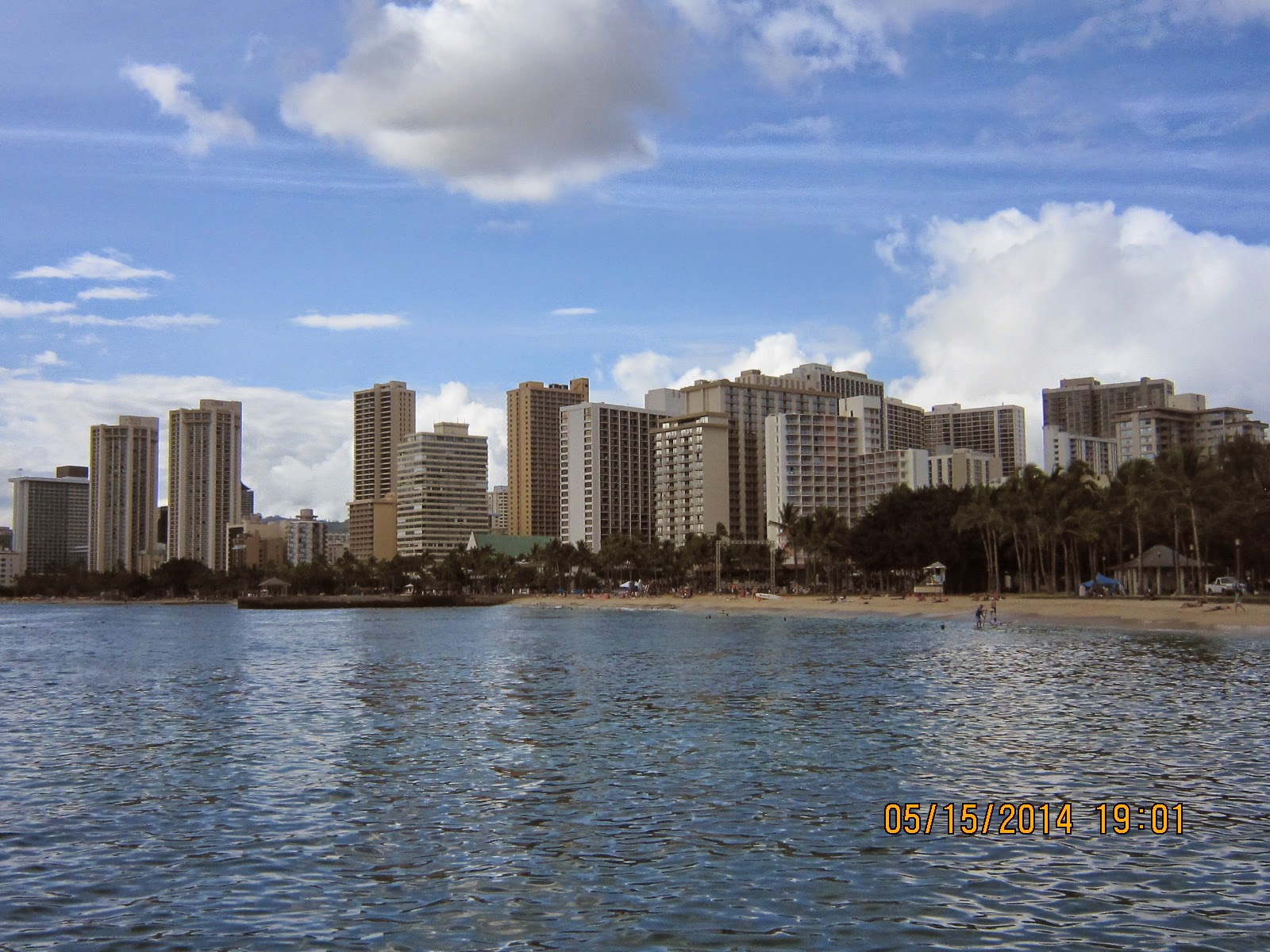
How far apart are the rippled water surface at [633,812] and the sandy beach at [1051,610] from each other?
28875mm

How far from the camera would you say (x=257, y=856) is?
16.3 meters

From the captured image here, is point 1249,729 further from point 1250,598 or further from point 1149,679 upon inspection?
point 1250,598

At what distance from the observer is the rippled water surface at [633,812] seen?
42.5 feet

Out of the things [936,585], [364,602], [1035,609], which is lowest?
[364,602]

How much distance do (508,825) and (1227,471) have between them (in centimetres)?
9479

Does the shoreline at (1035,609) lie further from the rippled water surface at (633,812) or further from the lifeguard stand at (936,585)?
the rippled water surface at (633,812)

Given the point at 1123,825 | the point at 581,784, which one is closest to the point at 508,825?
the point at 581,784

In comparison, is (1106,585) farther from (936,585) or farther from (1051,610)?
(936,585)

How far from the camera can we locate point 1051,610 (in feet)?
267

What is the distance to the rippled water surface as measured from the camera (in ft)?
42.5
